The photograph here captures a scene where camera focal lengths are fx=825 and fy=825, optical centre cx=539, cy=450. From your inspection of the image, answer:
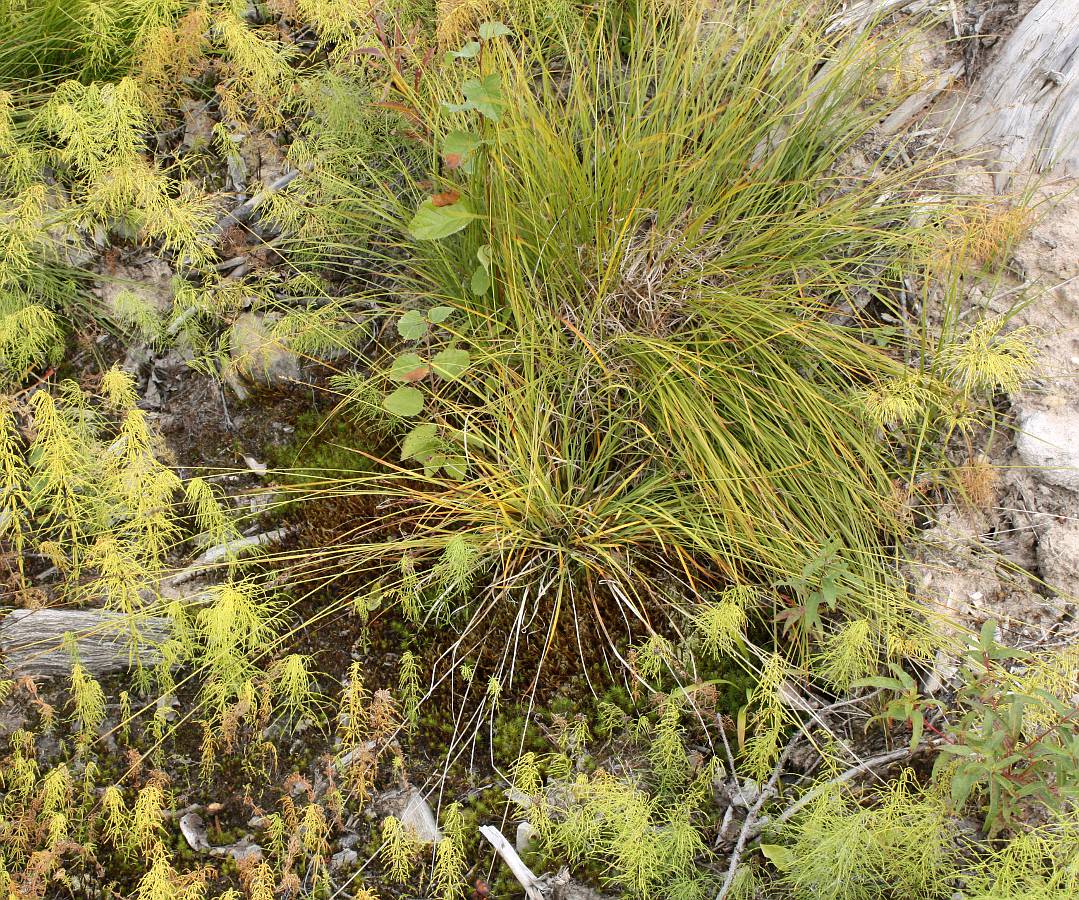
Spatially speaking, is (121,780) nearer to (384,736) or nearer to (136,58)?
(384,736)

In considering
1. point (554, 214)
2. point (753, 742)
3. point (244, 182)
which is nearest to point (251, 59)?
point (244, 182)

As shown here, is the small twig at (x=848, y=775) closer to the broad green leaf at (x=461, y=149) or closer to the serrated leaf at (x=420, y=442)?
the serrated leaf at (x=420, y=442)

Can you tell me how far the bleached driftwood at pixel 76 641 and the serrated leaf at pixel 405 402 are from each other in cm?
99

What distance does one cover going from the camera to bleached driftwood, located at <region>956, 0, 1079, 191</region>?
10.4ft

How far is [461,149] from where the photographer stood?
2.76m

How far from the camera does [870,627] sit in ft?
8.00

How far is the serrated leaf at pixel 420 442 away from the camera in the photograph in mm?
2773

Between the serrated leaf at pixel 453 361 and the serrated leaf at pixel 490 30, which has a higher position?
the serrated leaf at pixel 490 30

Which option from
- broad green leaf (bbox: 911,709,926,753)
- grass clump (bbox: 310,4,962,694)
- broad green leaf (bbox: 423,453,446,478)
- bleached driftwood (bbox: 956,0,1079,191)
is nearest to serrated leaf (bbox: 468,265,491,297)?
grass clump (bbox: 310,4,962,694)

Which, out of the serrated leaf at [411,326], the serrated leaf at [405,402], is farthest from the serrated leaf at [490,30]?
the serrated leaf at [405,402]

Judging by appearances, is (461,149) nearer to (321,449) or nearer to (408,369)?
(408,369)

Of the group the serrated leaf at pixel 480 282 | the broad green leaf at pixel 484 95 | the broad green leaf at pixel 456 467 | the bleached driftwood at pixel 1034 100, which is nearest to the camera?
the broad green leaf at pixel 484 95

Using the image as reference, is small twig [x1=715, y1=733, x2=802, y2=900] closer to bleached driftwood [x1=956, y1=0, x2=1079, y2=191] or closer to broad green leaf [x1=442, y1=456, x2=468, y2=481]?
broad green leaf [x1=442, y1=456, x2=468, y2=481]

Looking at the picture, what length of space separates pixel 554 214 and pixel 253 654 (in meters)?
1.80
